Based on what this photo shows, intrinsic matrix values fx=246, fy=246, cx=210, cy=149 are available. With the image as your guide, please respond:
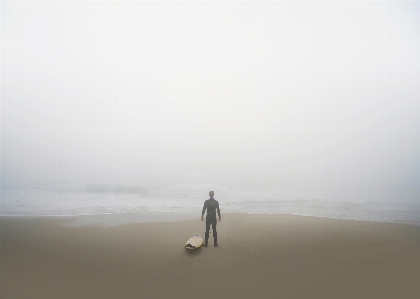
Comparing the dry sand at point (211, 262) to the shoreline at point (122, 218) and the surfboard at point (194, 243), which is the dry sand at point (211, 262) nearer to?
the surfboard at point (194, 243)

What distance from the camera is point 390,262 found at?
27.5 ft

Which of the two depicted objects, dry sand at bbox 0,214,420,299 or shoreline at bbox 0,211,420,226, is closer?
dry sand at bbox 0,214,420,299

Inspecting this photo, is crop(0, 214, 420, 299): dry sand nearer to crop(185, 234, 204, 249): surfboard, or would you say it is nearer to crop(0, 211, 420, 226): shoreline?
crop(185, 234, 204, 249): surfboard

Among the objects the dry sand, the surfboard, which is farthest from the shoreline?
the surfboard

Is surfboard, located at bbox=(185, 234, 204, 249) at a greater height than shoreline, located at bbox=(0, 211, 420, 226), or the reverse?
shoreline, located at bbox=(0, 211, 420, 226)

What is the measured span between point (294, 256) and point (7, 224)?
14.1 m

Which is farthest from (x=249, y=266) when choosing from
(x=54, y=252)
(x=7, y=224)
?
(x=7, y=224)

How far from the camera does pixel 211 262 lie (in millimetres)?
8477

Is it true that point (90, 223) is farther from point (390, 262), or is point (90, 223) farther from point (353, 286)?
point (390, 262)

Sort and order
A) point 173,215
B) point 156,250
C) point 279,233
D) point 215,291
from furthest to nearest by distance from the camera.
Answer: point 173,215 < point 279,233 < point 156,250 < point 215,291

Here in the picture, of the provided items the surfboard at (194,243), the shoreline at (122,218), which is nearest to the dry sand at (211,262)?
the surfboard at (194,243)

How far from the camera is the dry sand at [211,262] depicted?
6.85 metres

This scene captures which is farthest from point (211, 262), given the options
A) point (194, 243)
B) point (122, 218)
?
point (122, 218)

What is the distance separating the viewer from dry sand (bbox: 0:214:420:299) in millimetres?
6852
